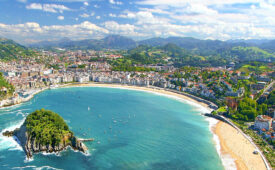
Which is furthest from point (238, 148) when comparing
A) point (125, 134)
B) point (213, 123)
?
point (125, 134)

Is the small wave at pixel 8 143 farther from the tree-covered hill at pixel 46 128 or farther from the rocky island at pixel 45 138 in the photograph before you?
the tree-covered hill at pixel 46 128

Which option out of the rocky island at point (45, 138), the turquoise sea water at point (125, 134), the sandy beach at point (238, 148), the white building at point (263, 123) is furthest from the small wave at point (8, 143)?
the white building at point (263, 123)

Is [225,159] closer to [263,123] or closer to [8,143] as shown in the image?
[263,123]

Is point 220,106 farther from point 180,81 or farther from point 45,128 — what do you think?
point 45,128

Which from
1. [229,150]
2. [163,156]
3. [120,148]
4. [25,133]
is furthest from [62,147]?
[229,150]

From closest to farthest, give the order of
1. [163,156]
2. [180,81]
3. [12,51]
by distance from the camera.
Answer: [163,156], [180,81], [12,51]

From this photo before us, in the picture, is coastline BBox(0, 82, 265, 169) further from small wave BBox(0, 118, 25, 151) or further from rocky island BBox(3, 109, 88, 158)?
small wave BBox(0, 118, 25, 151)

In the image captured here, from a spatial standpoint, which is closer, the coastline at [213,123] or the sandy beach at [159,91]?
the coastline at [213,123]
